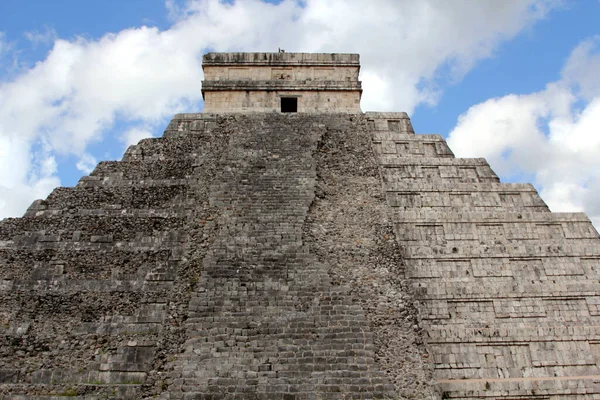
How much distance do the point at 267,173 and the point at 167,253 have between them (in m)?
2.83

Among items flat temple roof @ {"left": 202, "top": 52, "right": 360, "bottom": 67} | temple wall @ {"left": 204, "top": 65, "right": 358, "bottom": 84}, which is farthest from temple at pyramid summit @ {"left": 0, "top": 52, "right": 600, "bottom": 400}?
flat temple roof @ {"left": 202, "top": 52, "right": 360, "bottom": 67}

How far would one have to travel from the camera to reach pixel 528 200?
35.2 feet

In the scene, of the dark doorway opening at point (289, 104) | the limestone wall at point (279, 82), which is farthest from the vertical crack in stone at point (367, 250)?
the dark doorway opening at point (289, 104)

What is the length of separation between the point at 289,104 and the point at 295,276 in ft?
22.6

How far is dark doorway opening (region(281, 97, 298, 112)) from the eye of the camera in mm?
13378

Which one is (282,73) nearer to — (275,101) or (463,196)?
(275,101)

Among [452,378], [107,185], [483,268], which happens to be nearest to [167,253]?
[107,185]

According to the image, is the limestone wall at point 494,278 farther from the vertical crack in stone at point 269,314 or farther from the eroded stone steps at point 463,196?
the vertical crack in stone at point 269,314

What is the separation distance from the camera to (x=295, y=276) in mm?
8070

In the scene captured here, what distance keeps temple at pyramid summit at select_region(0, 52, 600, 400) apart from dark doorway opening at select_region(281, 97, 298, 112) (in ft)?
4.41

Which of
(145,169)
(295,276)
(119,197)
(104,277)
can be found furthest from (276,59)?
(104,277)

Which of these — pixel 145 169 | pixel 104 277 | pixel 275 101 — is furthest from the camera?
pixel 275 101

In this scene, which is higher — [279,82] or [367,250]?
[279,82]

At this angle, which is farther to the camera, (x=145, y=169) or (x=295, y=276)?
(x=145, y=169)
